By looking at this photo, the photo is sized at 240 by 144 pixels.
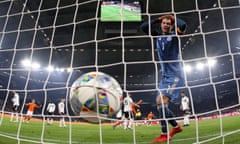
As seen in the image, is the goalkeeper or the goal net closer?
the goalkeeper

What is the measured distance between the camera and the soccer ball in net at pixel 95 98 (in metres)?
2.11

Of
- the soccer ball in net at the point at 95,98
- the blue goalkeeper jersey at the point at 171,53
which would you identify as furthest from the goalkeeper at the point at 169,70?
the soccer ball in net at the point at 95,98

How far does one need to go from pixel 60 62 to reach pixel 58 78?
0.80 metres

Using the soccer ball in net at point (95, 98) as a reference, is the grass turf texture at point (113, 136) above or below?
below

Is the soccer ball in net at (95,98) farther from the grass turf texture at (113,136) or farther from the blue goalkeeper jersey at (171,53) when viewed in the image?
the blue goalkeeper jersey at (171,53)

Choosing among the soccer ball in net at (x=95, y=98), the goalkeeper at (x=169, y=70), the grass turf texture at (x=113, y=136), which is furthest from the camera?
the grass turf texture at (x=113, y=136)

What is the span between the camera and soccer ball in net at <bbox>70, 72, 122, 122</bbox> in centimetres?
211

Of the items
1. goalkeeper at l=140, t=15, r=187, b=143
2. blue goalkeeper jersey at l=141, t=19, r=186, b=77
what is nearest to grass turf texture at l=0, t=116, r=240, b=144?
goalkeeper at l=140, t=15, r=187, b=143

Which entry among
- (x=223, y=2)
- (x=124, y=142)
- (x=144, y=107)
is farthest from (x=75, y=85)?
(x=144, y=107)

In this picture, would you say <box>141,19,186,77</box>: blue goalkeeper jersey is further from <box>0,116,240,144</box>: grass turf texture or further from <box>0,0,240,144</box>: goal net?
<box>0,0,240,144</box>: goal net

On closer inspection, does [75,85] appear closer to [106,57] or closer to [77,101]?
[77,101]

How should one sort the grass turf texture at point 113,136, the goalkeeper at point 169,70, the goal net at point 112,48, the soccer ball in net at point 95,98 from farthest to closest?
the goal net at point 112,48 → the grass turf texture at point 113,136 → the goalkeeper at point 169,70 → the soccer ball in net at point 95,98

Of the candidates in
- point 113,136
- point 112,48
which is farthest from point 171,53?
point 112,48

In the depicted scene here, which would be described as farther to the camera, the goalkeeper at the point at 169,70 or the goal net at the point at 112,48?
the goal net at the point at 112,48
